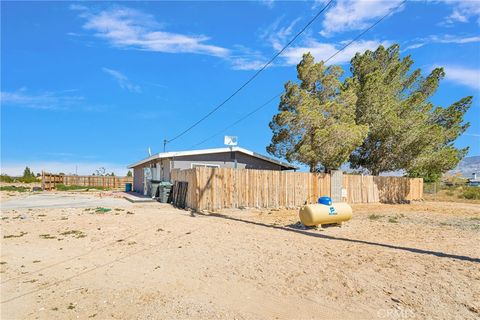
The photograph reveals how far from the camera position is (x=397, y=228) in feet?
35.7

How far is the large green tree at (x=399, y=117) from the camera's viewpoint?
75.2ft

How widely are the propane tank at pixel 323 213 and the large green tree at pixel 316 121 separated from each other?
366 inches

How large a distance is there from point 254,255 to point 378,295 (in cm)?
273

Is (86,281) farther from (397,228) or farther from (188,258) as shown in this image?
(397,228)

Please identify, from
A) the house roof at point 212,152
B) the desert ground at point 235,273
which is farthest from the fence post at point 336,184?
the desert ground at point 235,273

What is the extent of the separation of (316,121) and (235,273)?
1514 centimetres

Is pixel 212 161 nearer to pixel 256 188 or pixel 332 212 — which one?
pixel 256 188

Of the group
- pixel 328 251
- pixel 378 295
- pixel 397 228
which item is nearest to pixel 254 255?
pixel 328 251

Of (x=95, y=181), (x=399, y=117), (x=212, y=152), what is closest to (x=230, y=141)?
(x=212, y=152)

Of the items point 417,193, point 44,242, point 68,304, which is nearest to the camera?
point 68,304

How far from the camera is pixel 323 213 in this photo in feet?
33.8

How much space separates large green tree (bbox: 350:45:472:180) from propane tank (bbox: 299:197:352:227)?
14.0 meters

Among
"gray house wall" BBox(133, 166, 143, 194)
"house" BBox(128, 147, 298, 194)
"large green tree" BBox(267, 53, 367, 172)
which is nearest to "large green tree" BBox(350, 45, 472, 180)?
"large green tree" BBox(267, 53, 367, 172)

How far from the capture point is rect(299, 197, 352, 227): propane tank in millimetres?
10203
